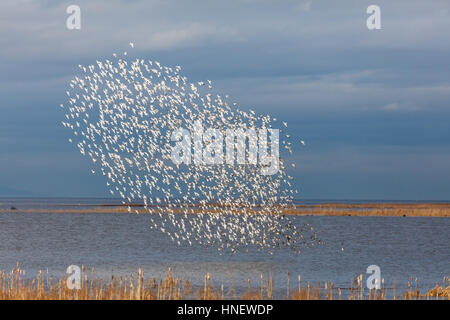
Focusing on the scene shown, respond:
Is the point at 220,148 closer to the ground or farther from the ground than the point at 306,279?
farther from the ground

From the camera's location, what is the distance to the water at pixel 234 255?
44031 mm

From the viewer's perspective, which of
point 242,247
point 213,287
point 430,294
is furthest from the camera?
point 242,247

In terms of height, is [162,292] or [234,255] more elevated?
[234,255]

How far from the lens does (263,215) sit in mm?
98188

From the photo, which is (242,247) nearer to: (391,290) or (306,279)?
(306,279)

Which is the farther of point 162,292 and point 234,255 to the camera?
point 234,255

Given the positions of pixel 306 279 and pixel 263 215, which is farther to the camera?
pixel 263 215

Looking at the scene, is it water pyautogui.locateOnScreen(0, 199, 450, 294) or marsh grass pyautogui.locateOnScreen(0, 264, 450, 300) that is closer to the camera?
marsh grass pyautogui.locateOnScreen(0, 264, 450, 300)

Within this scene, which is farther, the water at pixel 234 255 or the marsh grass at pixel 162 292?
the water at pixel 234 255

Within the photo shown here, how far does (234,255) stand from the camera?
57.1m

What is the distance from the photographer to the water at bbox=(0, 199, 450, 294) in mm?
44031
